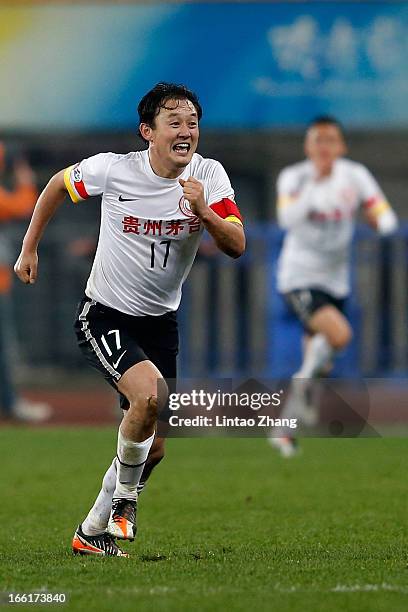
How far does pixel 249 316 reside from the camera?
55.0 feet

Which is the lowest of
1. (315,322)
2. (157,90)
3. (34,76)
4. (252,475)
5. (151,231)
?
(252,475)

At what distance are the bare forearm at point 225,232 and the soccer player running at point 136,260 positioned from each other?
0.03 meters

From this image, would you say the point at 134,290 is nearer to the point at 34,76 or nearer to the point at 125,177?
the point at 125,177

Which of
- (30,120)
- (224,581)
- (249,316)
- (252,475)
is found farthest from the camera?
(30,120)

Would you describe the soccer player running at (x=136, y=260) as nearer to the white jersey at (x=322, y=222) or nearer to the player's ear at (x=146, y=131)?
the player's ear at (x=146, y=131)

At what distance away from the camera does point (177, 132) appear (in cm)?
686

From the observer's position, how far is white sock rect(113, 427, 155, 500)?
6809mm

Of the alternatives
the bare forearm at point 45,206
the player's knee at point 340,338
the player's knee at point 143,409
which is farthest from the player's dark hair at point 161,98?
the player's knee at point 340,338

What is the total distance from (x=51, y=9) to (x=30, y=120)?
4.72ft

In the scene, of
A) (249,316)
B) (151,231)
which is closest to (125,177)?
(151,231)

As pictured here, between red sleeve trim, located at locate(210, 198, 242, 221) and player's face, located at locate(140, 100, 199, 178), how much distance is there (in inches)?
10.1

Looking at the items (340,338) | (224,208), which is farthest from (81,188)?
(340,338)

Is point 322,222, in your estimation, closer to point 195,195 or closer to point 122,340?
point 122,340

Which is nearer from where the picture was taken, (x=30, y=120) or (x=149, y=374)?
(x=149, y=374)
